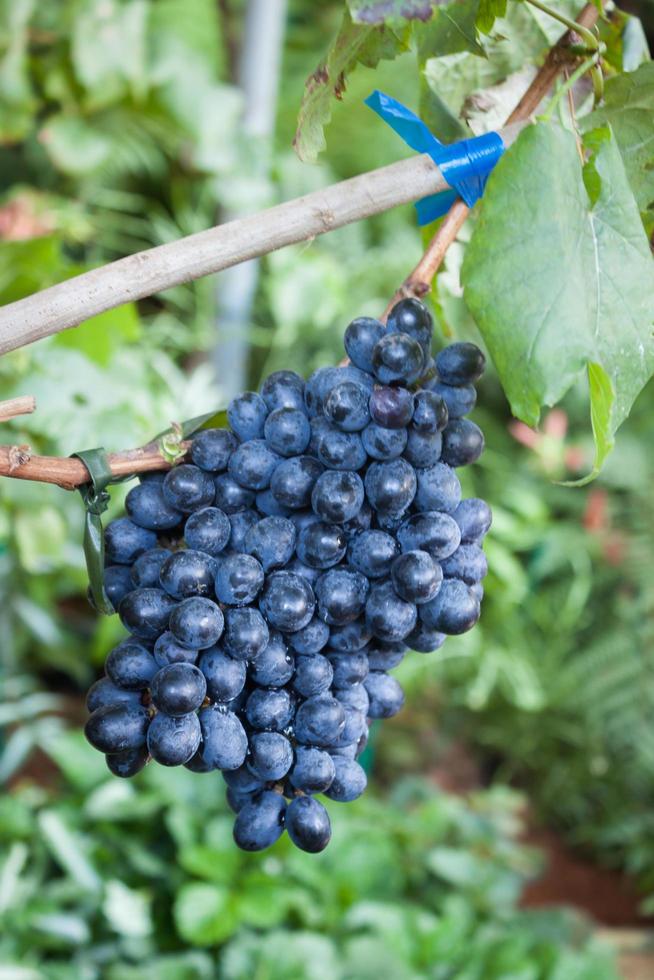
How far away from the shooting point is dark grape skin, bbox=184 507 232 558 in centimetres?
43

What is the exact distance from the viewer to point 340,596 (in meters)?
0.43

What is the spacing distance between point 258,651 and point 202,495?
Answer: 3.2 inches

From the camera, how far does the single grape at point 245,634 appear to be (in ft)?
1.35

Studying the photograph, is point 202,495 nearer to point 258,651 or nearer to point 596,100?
point 258,651

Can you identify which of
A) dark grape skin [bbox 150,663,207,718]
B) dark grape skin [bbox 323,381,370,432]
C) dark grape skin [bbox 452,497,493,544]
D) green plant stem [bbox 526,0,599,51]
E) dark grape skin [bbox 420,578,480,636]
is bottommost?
dark grape skin [bbox 150,663,207,718]

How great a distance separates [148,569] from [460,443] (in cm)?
17

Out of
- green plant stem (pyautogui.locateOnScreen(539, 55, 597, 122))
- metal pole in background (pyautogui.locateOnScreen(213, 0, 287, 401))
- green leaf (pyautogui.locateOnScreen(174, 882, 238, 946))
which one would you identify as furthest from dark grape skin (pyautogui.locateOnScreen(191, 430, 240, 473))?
metal pole in background (pyautogui.locateOnScreen(213, 0, 287, 401))

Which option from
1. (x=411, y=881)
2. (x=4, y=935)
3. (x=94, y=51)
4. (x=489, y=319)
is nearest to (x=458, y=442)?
(x=489, y=319)

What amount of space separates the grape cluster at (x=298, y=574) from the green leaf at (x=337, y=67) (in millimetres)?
108

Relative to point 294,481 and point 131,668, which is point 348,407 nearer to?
point 294,481

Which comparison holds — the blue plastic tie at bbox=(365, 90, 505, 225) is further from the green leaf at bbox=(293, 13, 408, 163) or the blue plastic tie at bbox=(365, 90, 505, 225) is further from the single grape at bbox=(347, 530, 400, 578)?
the single grape at bbox=(347, 530, 400, 578)

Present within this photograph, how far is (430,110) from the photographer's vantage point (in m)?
0.57

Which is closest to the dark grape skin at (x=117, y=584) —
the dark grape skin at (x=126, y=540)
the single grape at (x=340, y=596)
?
the dark grape skin at (x=126, y=540)

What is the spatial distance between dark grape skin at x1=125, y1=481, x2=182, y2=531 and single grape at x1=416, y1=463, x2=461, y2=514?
121 mm
